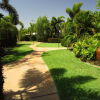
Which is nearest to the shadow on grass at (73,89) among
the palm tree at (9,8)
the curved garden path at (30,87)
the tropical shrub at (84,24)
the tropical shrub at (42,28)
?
the curved garden path at (30,87)

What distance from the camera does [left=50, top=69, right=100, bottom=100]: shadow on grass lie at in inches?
187

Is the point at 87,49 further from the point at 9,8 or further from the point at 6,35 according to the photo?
the point at 6,35

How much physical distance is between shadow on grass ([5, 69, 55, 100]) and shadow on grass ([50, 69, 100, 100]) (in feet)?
1.28

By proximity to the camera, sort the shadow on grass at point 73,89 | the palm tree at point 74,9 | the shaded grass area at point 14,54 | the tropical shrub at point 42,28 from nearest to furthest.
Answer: the shadow on grass at point 73,89 < the shaded grass area at point 14,54 < the palm tree at point 74,9 < the tropical shrub at point 42,28

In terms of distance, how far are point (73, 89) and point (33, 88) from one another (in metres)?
1.57

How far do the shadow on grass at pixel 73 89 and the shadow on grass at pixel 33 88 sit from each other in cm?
39

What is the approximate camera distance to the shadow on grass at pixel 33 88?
5.01m

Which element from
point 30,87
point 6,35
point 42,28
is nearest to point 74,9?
point 42,28

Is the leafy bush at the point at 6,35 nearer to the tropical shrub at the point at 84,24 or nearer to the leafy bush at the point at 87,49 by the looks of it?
the tropical shrub at the point at 84,24

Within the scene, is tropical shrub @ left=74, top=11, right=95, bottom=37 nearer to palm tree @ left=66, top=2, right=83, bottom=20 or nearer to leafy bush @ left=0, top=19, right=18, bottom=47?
leafy bush @ left=0, top=19, right=18, bottom=47

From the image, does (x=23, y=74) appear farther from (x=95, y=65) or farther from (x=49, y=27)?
(x=49, y=27)

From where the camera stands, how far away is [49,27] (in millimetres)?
37844

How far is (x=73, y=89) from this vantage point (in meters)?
5.37

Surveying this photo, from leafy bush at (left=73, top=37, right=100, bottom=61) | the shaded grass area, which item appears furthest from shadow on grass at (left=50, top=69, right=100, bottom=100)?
the shaded grass area
